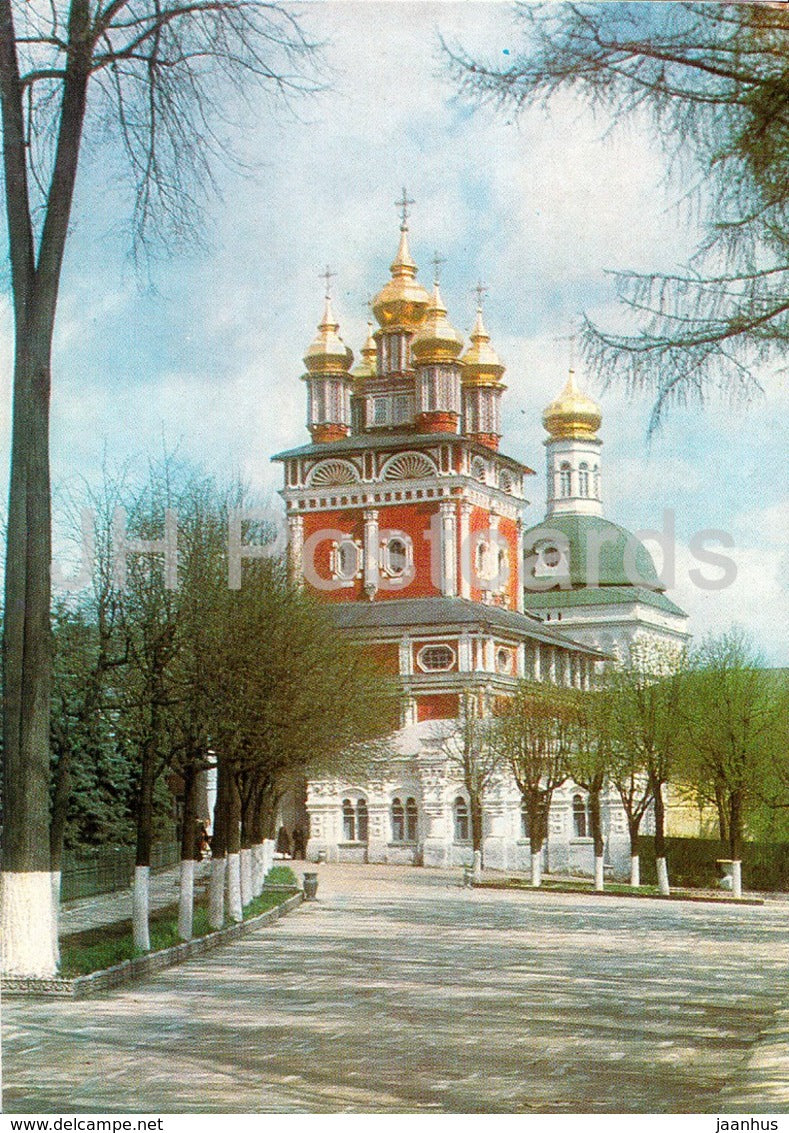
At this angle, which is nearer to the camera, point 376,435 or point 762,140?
point 762,140

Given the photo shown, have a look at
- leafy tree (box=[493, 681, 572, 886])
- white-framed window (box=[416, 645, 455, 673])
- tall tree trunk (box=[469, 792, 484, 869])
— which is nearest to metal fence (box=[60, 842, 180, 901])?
leafy tree (box=[493, 681, 572, 886])

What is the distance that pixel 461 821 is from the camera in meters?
43.4

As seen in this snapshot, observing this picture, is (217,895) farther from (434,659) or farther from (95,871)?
(434,659)

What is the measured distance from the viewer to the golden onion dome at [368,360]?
54344 millimetres

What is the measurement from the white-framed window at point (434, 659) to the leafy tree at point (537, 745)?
558 cm

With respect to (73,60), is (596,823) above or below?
below

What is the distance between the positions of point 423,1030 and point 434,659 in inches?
1335

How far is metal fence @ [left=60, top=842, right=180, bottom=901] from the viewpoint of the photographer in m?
23.3

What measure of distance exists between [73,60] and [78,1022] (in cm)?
718

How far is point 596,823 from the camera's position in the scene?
36.6 meters

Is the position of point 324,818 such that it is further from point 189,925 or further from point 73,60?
point 73,60

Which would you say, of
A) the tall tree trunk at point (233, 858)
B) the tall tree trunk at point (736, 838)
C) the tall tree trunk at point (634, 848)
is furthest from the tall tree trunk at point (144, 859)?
the tall tree trunk at point (634, 848)

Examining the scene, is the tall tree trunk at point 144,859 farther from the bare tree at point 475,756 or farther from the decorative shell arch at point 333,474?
the decorative shell arch at point 333,474
